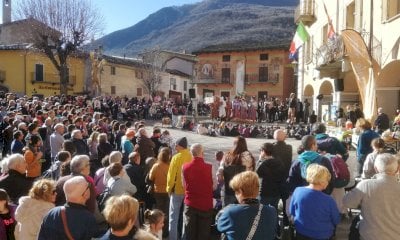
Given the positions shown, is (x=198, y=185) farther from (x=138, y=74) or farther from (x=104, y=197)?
(x=138, y=74)

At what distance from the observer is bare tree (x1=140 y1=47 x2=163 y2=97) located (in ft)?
179

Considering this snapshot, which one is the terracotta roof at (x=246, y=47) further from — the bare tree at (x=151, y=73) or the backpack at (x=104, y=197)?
the backpack at (x=104, y=197)

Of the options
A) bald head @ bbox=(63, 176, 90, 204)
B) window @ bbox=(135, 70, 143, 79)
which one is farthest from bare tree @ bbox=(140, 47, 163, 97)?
bald head @ bbox=(63, 176, 90, 204)

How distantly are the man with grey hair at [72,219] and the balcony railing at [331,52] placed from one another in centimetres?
1698

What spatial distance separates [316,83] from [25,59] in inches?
1195

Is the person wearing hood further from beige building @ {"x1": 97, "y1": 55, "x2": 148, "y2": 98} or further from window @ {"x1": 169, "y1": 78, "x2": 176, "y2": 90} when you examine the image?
window @ {"x1": 169, "y1": 78, "x2": 176, "y2": 90}

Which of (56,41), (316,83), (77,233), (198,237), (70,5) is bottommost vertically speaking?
(198,237)

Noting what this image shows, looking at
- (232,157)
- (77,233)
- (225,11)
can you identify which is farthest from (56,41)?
(225,11)

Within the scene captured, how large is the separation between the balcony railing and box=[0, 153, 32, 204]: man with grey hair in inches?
630

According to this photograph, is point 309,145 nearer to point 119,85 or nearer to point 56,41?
point 56,41

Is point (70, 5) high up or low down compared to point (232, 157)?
up

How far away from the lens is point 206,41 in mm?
114125

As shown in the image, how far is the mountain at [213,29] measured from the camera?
4368 inches

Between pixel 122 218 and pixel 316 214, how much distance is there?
2162 millimetres
